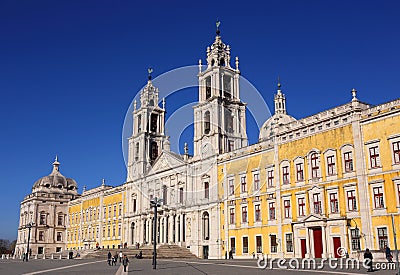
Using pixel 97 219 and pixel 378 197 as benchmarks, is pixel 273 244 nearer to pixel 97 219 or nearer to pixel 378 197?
pixel 378 197

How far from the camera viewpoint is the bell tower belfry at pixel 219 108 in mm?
55250

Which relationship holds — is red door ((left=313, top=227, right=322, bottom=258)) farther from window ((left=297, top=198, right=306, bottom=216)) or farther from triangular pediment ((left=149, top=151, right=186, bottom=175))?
triangular pediment ((left=149, top=151, right=186, bottom=175))

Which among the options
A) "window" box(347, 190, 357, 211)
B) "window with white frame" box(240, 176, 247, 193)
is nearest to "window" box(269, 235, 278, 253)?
"window with white frame" box(240, 176, 247, 193)

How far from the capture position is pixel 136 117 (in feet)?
251

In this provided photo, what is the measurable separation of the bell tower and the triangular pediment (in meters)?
4.91

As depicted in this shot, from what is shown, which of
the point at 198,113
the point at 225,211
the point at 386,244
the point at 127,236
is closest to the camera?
the point at 386,244

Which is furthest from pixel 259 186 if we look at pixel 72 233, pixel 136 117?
pixel 72 233

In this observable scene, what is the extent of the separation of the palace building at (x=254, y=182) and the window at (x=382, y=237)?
0.32 ft

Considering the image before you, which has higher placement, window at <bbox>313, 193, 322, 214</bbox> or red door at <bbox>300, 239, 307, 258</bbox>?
window at <bbox>313, 193, 322, 214</bbox>

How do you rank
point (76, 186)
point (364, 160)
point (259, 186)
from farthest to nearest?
point (76, 186) → point (259, 186) → point (364, 160)

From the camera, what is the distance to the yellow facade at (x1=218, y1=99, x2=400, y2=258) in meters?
34.0

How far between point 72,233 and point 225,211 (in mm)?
53737

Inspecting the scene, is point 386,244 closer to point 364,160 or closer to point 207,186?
point 364,160

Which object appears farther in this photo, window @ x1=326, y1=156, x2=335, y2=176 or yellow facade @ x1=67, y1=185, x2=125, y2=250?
yellow facade @ x1=67, y1=185, x2=125, y2=250
